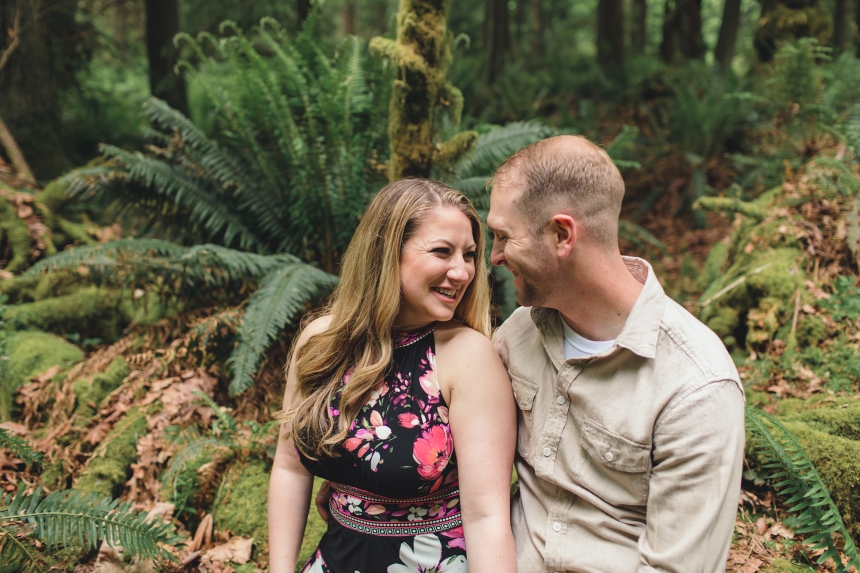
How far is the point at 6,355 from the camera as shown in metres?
3.62

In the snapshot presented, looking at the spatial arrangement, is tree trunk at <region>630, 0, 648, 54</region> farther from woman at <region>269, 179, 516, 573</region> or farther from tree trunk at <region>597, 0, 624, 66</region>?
woman at <region>269, 179, 516, 573</region>

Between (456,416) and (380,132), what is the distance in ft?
9.72

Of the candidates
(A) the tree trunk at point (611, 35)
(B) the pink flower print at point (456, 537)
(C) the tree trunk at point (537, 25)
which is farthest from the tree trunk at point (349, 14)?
(B) the pink flower print at point (456, 537)

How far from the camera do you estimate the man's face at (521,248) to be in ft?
5.66

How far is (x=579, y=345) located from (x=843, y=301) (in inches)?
96.8

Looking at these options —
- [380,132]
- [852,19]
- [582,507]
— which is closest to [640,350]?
[582,507]

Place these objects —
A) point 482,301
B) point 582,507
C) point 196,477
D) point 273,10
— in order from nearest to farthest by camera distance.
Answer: point 582,507 < point 482,301 < point 196,477 < point 273,10

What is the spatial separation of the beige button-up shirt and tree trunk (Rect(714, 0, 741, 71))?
870cm

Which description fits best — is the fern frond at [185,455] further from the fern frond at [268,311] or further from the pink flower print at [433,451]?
the pink flower print at [433,451]

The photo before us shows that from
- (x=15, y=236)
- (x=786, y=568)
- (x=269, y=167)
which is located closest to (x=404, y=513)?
(x=786, y=568)

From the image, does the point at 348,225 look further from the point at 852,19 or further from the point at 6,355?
the point at 852,19

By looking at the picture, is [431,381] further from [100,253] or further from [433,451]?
[100,253]

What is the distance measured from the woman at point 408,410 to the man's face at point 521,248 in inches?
6.3

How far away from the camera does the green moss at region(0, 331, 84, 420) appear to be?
3695mm
